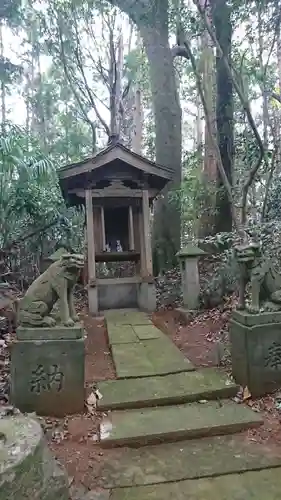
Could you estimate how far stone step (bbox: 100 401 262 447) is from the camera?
10.0 feet

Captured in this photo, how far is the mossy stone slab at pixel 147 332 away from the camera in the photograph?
5.89 metres

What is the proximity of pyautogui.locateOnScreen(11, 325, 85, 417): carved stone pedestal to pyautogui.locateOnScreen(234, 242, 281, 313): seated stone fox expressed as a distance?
1.75m

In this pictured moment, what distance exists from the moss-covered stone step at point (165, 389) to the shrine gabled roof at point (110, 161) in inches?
193

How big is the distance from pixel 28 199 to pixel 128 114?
12.7m

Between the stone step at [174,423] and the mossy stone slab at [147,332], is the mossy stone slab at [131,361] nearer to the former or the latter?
the mossy stone slab at [147,332]

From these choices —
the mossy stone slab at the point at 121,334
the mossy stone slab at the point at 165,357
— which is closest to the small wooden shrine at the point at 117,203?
the mossy stone slab at the point at 121,334

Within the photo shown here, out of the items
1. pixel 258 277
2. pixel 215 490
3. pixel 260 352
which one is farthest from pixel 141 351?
pixel 215 490

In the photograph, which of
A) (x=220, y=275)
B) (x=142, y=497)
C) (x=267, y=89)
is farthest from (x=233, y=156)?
(x=142, y=497)

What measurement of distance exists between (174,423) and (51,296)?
1.58m

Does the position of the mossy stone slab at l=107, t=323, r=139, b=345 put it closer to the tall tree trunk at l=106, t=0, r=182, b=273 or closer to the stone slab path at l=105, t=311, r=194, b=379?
the stone slab path at l=105, t=311, r=194, b=379

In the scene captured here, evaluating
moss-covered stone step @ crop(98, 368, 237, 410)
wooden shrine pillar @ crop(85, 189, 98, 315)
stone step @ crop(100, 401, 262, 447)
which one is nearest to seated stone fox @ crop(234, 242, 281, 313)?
moss-covered stone step @ crop(98, 368, 237, 410)

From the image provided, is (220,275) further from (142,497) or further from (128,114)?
(128,114)

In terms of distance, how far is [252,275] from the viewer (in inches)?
156

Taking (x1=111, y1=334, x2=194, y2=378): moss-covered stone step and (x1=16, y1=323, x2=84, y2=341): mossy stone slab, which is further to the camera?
(x1=111, y1=334, x2=194, y2=378): moss-covered stone step
